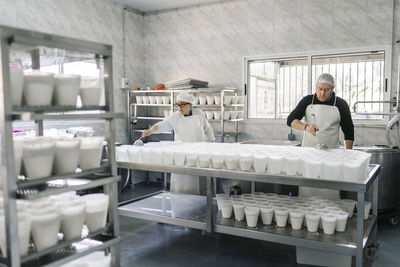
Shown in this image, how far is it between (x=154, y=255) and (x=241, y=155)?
1346mm

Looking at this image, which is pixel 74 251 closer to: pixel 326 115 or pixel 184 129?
pixel 184 129

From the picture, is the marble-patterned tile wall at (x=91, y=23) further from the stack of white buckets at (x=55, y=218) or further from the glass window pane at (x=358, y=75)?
the stack of white buckets at (x=55, y=218)

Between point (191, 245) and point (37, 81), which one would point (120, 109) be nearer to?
point (191, 245)

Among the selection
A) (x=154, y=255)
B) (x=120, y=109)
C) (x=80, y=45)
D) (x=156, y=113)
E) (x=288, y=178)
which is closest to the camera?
(x=80, y=45)

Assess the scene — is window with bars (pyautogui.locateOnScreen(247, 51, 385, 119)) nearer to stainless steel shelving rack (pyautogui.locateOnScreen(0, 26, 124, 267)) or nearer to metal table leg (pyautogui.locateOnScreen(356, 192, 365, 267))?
metal table leg (pyautogui.locateOnScreen(356, 192, 365, 267))

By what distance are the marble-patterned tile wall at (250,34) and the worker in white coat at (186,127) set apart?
170 cm

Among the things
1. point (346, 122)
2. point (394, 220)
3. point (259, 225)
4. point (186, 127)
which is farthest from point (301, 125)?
point (394, 220)

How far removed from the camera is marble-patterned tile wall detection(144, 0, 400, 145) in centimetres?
480

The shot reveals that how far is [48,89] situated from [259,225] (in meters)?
1.87

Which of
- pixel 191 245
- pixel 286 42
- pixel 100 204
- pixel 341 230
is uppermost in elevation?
pixel 286 42

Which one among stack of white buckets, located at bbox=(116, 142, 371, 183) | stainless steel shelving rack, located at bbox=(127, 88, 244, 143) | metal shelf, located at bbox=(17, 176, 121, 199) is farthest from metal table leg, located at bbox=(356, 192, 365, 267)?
stainless steel shelving rack, located at bbox=(127, 88, 244, 143)

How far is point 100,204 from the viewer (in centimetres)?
196

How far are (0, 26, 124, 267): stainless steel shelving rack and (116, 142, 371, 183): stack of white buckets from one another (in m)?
0.90

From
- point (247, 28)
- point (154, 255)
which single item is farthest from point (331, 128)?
point (247, 28)
